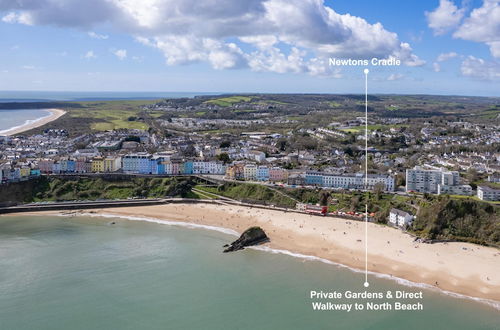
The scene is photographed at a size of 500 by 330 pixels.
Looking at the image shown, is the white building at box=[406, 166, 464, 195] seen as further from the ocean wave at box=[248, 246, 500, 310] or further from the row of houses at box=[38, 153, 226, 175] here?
the row of houses at box=[38, 153, 226, 175]

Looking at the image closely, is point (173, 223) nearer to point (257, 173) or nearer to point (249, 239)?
point (249, 239)

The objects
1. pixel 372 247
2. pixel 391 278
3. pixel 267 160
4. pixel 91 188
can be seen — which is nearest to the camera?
pixel 391 278

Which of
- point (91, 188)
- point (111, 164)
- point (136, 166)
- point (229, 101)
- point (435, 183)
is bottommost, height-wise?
point (91, 188)

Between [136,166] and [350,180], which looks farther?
[136,166]

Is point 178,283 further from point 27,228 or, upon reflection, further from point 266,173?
point 266,173

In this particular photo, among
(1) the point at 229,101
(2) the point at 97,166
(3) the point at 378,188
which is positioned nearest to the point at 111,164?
(2) the point at 97,166

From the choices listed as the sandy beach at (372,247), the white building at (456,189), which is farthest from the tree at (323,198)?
the white building at (456,189)

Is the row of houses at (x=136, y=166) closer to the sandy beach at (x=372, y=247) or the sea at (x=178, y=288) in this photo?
the sandy beach at (x=372, y=247)

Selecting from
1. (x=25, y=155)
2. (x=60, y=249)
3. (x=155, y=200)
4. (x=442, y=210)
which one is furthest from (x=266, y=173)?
(x=25, y=155)
